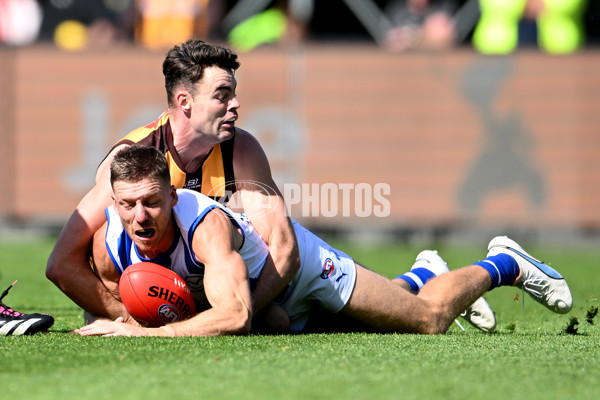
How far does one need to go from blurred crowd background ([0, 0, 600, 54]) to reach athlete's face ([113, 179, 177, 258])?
27.3 feet

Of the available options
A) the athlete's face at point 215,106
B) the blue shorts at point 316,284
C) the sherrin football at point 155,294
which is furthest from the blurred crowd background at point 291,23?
the sherrin football at point 155,294

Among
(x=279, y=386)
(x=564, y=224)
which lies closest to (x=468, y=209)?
(x=564, y=224)

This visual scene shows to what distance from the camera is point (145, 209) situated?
526 centimetres

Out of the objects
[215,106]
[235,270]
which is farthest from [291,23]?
[235,270]

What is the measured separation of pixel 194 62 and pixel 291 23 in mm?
7944

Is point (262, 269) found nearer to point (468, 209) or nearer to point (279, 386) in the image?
point (279, 386)

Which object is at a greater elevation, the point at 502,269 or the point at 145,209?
the point at 145,209

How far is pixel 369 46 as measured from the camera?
13.6 meters

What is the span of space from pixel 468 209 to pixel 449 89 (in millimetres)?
1595

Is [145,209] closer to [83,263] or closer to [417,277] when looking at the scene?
[83,263]

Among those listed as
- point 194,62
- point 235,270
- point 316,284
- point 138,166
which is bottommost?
point 316,284

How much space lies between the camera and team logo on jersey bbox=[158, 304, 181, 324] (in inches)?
215

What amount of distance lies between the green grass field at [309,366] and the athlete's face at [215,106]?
143 cm

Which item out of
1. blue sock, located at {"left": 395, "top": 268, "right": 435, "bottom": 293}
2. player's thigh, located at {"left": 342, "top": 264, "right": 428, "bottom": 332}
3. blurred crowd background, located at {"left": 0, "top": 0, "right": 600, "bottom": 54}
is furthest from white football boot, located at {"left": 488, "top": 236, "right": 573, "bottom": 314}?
blurred crowd background, located at {"left": 0, "top": 0, "right": 600, "bottom": 54}
